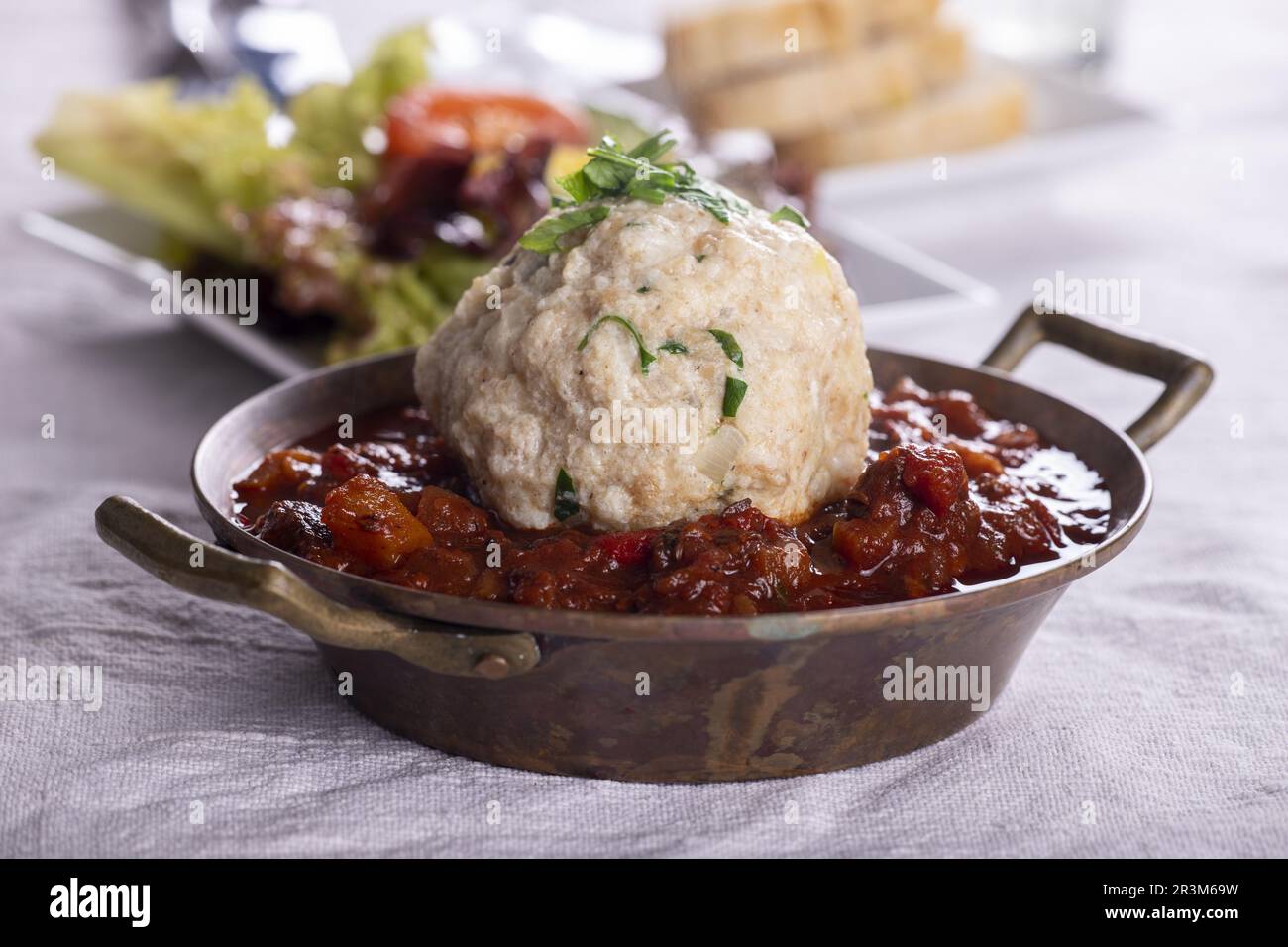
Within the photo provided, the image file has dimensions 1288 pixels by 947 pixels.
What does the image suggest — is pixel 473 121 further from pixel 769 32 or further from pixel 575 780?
pixel 575 780

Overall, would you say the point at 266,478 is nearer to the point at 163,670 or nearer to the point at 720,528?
the point at 163,670

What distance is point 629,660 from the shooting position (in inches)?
111

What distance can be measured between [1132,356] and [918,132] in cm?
363

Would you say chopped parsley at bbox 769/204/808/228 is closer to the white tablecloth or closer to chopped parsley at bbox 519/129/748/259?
chopped parsley at bbox 519/129/748/259

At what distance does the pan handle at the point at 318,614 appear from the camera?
2711 millimetres

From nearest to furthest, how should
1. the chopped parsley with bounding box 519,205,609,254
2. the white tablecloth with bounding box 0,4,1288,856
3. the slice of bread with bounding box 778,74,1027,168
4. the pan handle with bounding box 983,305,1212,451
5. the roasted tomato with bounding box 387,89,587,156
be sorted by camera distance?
the white tablecloth with bounding box 0,4,1288,856 → the chopped parsley with bounding box 519,205,609,254 → the pan handle with bounding box 983,305,1212,451 → the roasted tomato with bounding box 387,89,587,156 → the slice of bread with bounding box 778,74,1027,168

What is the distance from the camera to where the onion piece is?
3.09 m

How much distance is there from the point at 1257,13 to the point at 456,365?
31.3ft

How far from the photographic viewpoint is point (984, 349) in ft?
19.0

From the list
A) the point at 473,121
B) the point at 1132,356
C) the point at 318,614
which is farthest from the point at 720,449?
the point at 473,121

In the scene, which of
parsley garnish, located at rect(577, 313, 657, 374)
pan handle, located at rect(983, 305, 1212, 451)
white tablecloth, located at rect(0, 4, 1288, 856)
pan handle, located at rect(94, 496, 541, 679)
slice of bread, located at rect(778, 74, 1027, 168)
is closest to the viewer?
pan handle, located at rect(94, 496, 541, 679)

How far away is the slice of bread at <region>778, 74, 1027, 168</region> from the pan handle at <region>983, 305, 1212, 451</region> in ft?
11.0

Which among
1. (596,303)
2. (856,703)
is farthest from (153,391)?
(856,703)

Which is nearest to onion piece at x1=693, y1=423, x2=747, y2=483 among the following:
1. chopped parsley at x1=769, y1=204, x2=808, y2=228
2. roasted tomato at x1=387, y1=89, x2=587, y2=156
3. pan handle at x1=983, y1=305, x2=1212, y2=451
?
chopped parsley at x1=769, y1=204, x2=808, y2=228
